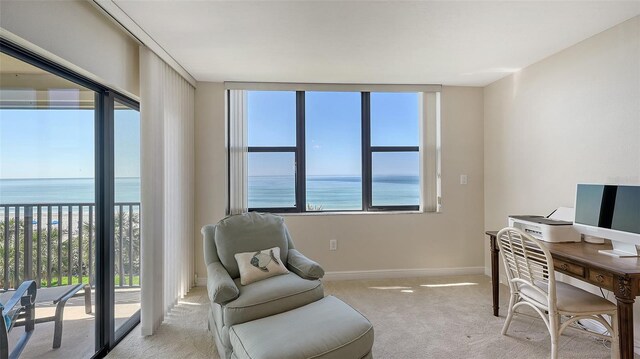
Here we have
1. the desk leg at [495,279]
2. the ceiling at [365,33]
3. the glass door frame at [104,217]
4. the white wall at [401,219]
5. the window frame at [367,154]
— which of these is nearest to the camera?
the ceiling at [365,33]

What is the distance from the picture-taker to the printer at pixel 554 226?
2.21 metres

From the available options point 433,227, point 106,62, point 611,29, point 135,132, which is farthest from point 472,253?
point 106,62

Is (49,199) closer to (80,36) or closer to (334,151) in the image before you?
(80,36)

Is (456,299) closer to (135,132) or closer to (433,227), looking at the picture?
(433,227)

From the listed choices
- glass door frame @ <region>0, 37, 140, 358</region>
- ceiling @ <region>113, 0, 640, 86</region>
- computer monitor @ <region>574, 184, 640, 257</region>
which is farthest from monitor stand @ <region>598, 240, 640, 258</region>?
glass door frame @ <region>0, 37, 140, 358</region>

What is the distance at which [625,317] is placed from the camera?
157cm

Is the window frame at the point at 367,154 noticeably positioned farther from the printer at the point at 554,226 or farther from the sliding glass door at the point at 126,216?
the sliding glass door at the point at 126,216

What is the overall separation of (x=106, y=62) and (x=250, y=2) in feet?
3.53

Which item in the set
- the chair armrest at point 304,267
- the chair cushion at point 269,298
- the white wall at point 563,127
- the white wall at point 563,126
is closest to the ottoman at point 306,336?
the chair cushion at point 269,298

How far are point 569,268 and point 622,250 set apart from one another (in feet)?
1.27

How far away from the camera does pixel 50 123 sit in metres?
1.67

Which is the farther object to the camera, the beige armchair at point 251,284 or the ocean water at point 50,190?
the beige armchair at point 251,284

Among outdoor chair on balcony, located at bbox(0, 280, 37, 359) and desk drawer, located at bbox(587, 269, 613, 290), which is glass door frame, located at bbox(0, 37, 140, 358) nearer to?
outdoor chair on balcony, located at bbox(0, 280, 37, 359)

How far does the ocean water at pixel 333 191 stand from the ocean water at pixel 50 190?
5.04 feet
